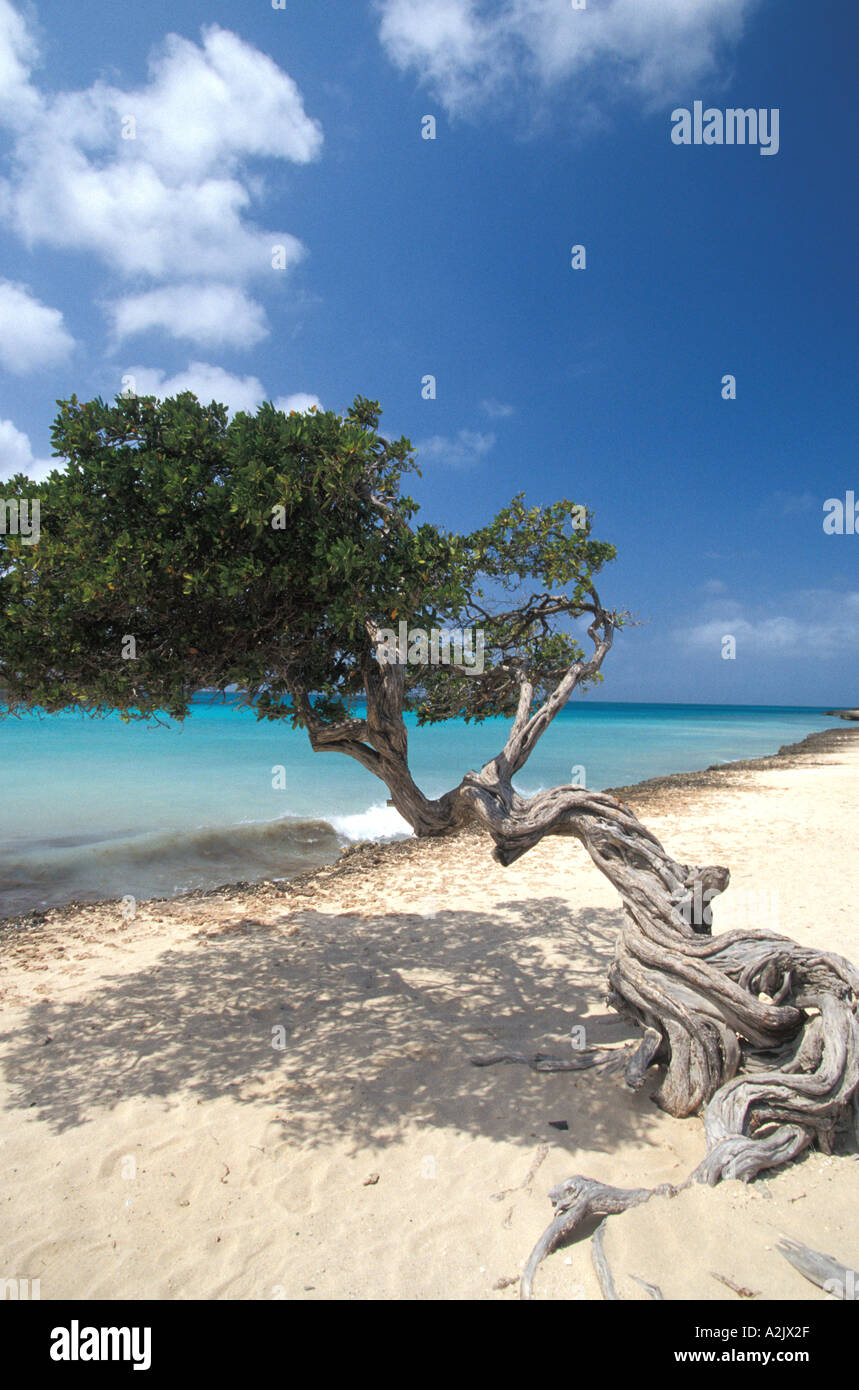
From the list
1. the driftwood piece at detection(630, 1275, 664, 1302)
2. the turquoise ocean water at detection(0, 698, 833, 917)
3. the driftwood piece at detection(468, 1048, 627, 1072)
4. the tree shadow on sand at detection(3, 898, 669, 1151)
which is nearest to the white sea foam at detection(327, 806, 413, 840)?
the turquoise ocean water at detection(0, 698, 833, 917)

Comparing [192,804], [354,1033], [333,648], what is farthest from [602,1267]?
[192,804]

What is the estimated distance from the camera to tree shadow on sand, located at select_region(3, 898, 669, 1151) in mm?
4848

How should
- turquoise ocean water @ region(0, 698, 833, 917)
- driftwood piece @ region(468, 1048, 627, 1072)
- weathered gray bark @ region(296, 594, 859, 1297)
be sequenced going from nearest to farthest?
1. weathered gray bark @ region(296, 594, 859, 1297)
2. driftwood piece @ region(468, 1048, 627, 1072)
3. turquoise ocean water @ region(0, 698, 833, 917)

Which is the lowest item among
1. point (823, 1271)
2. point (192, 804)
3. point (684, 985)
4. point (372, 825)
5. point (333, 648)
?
point (372, 825)

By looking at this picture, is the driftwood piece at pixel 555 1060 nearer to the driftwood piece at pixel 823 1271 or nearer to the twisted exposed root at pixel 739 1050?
the twisted exposed root at pixel 739 1050

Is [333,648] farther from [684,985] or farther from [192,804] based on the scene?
[192,804]

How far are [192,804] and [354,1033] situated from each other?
16.0 m

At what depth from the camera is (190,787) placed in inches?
949

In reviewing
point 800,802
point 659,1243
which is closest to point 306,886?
point 659,1243

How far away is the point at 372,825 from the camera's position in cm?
1739

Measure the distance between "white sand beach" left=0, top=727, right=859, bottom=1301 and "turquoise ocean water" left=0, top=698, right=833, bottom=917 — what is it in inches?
119

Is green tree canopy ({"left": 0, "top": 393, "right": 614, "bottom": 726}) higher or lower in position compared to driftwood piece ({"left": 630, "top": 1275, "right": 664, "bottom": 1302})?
higher

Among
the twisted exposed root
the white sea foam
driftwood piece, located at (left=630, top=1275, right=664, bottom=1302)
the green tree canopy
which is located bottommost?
the white sea foam

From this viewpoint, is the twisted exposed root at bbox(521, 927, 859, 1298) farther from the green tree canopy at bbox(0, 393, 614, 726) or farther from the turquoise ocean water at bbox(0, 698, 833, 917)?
the turquoise ocean water at bbox(0, 698, 833, 917)
